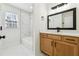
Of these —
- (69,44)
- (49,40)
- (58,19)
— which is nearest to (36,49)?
(49,40)

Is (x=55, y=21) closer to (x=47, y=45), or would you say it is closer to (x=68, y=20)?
(x=68, y=20)

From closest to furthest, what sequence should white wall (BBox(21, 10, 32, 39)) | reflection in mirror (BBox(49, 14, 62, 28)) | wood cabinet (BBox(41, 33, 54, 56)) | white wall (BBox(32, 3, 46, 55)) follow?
wood cabinet (BBox(41, 33, 54, 56)) → reflection in mirror (BBox(49, 14, 62, 28)) → white wall (BBox(32, 3, 46, 55)) → white wall (BBox(21, 10, 32, 39))

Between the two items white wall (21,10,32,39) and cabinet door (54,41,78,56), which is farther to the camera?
white wall (21,10,32,39)

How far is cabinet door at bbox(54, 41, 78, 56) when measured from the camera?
2.01 m

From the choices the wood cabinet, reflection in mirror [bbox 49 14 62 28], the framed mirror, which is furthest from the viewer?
reflection in mirror [bbox 49 14 62 28]

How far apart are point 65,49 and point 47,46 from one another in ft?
2.82

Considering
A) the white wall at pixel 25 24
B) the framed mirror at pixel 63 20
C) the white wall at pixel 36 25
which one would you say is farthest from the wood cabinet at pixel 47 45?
the white wall at pixel 25 24

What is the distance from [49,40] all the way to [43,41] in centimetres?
39

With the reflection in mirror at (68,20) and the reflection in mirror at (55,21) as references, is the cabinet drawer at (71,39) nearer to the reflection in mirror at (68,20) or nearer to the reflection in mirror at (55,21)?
the reflection in mirror at (68,20)

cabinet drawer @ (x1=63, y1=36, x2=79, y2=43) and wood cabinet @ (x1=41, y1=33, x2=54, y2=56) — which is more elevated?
cabinet drawer @ (x1=63, y1=36, x2=79, y2=43)

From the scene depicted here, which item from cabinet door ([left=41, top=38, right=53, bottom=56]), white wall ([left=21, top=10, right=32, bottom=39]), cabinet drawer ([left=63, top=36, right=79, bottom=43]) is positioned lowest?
cabinet door ([left=41, top=38, right=53, bottom=56])

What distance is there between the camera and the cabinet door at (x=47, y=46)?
2.85 metres

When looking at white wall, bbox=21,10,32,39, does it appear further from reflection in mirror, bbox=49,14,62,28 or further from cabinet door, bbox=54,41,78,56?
cabinet door, bbox=54,41,78,56

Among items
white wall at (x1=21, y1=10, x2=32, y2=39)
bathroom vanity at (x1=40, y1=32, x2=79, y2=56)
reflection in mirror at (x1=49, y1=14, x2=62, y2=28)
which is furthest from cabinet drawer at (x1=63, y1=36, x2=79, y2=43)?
white wall at (x1=21, y1=10, x2=32, y2=39)
